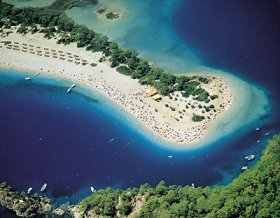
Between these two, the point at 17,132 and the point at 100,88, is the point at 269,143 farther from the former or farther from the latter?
the point at 17,132

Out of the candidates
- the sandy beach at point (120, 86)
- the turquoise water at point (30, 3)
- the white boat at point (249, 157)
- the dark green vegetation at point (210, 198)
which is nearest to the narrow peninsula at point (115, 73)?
the sandy beach at point (120, 86)

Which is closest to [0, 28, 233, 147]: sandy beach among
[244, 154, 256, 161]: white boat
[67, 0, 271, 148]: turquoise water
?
[67, 0, 271, 148]: turquoise water

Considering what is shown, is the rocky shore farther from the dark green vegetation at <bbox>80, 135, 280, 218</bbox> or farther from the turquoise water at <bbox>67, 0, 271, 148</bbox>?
the turquoise water at <bbox>67, 0, 271, 148</bbox>

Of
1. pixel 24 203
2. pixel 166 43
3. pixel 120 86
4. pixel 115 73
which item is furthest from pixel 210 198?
pixel 166 43

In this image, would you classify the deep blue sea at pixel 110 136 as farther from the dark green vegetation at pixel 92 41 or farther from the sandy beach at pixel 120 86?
the dark green vegetation at pixel 92 41

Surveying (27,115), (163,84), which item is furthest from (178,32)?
(27,115)

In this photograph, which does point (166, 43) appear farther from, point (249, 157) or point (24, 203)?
point (24, 203)
